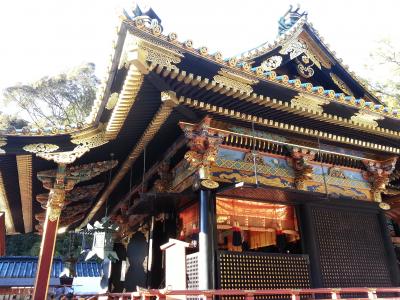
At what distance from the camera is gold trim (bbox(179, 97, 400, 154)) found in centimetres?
658

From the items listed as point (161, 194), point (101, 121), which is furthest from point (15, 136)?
point (161, 194)

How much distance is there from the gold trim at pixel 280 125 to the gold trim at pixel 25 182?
15.9ft

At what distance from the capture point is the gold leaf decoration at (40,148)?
26.1ft

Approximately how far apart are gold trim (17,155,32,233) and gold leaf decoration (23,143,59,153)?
37cm

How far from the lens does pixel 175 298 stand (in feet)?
15.9

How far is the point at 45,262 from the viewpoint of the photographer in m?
7.68

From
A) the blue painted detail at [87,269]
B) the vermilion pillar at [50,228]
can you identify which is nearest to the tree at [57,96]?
the blue painted detail at [87,269]

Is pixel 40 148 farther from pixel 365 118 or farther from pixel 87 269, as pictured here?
pixel 87 269

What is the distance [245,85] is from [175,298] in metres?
4.08

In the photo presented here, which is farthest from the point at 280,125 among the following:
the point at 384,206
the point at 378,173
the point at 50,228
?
the point at 50,228

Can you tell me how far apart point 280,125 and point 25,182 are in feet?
25.7

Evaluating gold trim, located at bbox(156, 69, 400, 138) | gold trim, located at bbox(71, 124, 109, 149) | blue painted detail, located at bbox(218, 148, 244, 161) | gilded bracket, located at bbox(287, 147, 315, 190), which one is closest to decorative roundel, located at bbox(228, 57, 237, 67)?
gold trim, located at bbox(156, 69, 400, 138)

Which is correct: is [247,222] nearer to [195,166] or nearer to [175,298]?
[195,166]

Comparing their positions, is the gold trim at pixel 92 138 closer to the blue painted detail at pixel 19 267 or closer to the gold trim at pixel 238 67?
the gold trim at pixel 238 67
